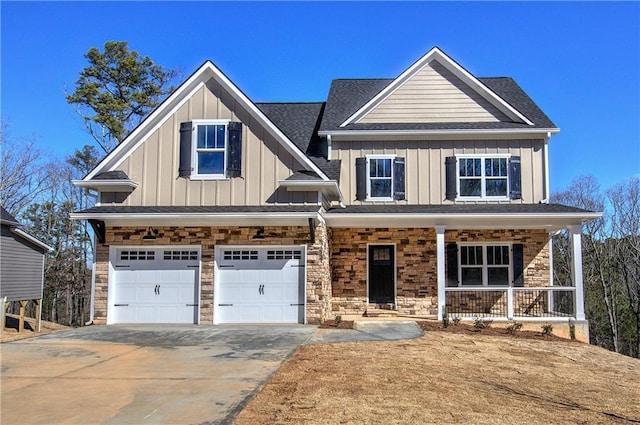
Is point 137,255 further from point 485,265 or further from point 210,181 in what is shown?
point 485,265

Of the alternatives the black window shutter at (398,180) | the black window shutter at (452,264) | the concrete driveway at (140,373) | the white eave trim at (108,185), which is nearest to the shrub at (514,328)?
the black window shutter at (452,264)

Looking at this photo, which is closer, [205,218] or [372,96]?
[205,218]

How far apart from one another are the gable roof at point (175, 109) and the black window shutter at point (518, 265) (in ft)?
25.6

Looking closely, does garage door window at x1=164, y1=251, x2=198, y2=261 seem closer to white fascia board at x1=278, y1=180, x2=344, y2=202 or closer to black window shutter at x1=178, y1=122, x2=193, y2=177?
black window shutter at x1=178, y1=122, x2=193, y2=177

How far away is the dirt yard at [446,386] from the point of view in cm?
641

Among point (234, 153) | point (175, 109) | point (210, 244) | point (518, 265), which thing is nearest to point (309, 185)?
point (234, 153)

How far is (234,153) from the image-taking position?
49.4 feet


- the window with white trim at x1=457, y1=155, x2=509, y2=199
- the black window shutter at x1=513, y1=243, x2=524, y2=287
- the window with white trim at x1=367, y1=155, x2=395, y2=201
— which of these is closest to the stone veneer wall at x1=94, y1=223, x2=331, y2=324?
the window with white trim at x1=367, y1=155, x2=395, y2=201

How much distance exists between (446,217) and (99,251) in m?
9.44

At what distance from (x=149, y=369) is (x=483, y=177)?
39.6 ft

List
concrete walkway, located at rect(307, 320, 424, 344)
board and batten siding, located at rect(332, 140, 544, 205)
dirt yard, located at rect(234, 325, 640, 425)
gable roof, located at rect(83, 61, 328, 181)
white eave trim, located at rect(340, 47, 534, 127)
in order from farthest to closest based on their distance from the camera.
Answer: white eave trim, located at rect(340, 47, 534, 127) → board and batten siding, located at rect(332, 140, 544, 205) → gable roof, located at rect(83, 61, 328, 181) → concrete walkway, located at rect(307, 320, 424, 344) → dirt yard, located at rect(234, 325, 640, 425)

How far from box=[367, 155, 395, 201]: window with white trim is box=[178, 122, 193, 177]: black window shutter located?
556 centimetres

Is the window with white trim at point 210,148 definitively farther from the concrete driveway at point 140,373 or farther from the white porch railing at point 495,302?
the white porch railing at point 495,302

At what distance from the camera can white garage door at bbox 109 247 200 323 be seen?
Result: 49.2 feet
